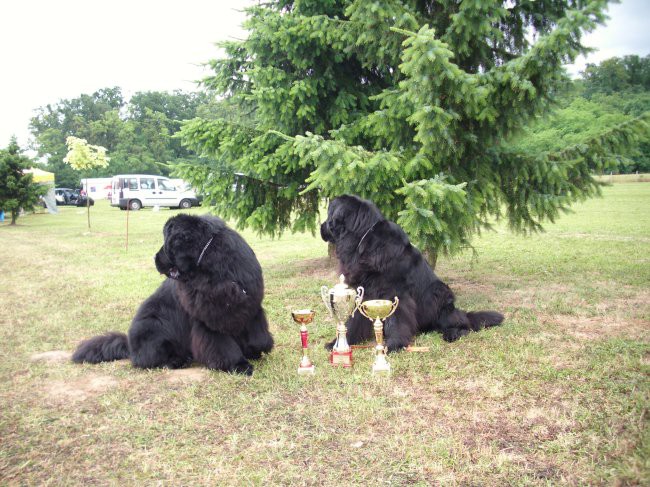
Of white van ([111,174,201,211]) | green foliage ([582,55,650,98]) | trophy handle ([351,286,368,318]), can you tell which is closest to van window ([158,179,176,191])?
white van ([111,174,201,211])

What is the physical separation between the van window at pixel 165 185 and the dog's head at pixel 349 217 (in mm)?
27383

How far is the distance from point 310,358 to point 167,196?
90.2 ft

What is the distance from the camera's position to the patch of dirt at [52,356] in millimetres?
4262

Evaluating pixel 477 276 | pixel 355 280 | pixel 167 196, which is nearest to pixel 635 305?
pixel 477 276

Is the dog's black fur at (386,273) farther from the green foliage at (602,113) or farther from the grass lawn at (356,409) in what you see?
the green foliage at (602,113)

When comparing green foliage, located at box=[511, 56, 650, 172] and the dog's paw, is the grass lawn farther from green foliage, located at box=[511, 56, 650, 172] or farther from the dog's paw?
green foliage, located at box=[511, 56, 650, 172]

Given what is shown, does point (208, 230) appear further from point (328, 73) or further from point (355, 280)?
point (328, 73)

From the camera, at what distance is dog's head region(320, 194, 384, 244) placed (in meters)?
4.28

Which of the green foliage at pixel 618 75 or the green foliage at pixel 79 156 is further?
the green foliage at pixel 79 156

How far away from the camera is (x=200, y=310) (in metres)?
3.61

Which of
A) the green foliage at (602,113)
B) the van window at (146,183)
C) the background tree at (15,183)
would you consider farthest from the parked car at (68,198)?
the green foliage at (602,113)

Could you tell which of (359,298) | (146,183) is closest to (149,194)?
(146,183)

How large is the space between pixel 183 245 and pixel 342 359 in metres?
1.51

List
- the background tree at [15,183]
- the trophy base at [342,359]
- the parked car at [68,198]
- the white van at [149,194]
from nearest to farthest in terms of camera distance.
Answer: the trophy base at [342,359] → the background tree at [15,183] → the white van at [149,194] → the parked car at [68,198]
